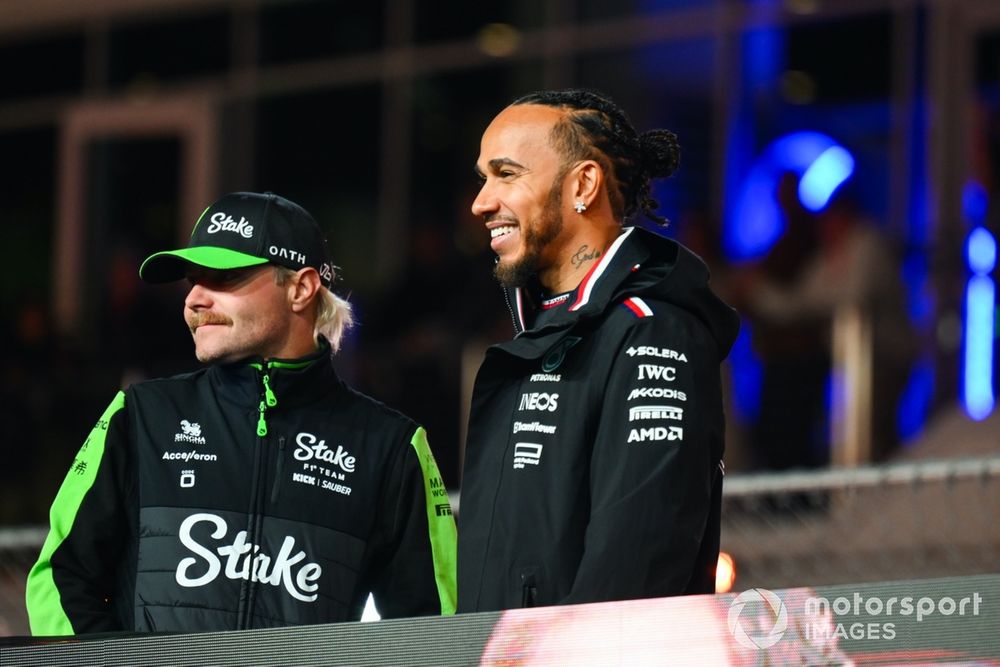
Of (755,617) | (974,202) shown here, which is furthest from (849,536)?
(755,617)

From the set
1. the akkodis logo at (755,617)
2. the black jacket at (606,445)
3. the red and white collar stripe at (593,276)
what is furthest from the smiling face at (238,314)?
the akkodis logo at (755,617)

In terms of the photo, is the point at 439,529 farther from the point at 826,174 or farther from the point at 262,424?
the point at 826,174

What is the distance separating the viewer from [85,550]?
13.0ft

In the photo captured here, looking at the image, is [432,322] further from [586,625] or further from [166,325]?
[586,625]

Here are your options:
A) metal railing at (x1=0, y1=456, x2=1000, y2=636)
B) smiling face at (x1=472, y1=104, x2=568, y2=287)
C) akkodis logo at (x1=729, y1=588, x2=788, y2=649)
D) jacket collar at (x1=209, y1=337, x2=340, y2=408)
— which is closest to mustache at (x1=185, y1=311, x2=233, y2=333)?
jacket collar at (x1=209, y1=337, x2=340, y2=408)

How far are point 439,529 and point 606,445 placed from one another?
0.95 m

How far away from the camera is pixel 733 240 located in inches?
523

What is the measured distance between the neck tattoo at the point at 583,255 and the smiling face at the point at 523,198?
32 millimetres

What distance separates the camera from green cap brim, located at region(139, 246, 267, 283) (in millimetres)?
4195

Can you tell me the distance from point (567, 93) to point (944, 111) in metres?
8.82

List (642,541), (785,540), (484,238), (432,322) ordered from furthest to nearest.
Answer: (484,238) → (432,322) → (785,540) → (642,541)

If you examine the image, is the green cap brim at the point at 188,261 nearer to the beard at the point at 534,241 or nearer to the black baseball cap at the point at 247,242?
the black baseball cap at the point at 247,242

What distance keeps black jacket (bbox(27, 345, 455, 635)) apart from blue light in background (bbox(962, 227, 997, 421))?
727 centimetres

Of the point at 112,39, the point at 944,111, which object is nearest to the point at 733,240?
the point at 944,111
